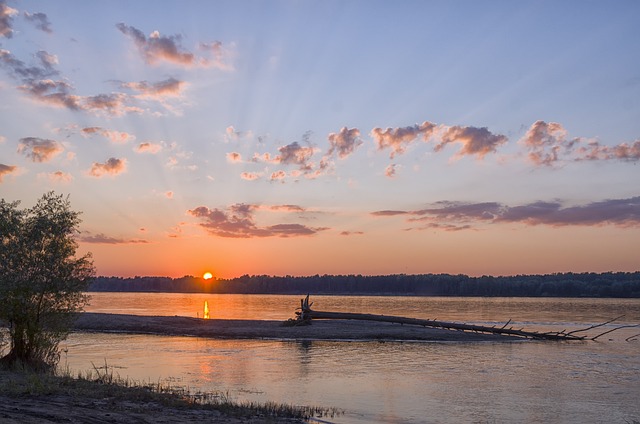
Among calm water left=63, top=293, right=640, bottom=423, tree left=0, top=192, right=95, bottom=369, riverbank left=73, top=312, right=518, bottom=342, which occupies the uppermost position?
tree left=0, top=192, right=95, bottom=369

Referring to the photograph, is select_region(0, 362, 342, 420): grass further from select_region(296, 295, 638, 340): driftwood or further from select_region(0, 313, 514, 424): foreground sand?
select_region(296, 295, 638, 340): driftwood

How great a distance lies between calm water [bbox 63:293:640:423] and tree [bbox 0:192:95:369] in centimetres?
517

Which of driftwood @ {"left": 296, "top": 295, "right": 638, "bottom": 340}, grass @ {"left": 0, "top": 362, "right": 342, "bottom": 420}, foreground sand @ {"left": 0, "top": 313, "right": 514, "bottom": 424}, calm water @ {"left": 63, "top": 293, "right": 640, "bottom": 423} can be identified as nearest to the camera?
foreground sand @ {"left": 0, "top": 313, "right": 514, "bottom": 424}

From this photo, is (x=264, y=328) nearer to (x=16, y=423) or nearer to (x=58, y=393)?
(x=58, y=393)

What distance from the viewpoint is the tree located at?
29.3m

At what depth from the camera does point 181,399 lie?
75.9ft

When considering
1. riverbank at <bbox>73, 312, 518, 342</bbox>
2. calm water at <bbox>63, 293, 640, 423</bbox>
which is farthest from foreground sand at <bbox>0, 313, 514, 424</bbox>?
calm water at <bbox>63, 293, 640, 423</bbox>

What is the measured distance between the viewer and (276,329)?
6506 centimetres

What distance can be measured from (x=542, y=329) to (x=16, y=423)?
230 feet

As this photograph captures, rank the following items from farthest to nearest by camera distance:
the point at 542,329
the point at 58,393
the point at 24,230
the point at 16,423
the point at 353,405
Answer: the point at 542,329
the point at 24,230
the point at 353,405
the point at 58,393
the point at 16,423

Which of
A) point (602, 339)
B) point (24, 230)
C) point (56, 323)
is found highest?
point (24, 230)

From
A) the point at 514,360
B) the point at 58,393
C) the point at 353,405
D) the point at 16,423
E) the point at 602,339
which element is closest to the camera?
the point at 16,423

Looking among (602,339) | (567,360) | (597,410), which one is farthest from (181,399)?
(602,339)

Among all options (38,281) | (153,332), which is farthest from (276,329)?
(38,281)
